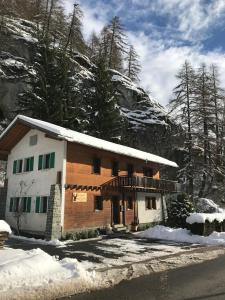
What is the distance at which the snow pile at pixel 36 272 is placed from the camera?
375 inches

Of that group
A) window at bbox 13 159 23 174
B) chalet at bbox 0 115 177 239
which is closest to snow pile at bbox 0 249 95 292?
chalet at bbox 0 115 177 239

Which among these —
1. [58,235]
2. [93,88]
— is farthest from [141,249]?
[93,88]

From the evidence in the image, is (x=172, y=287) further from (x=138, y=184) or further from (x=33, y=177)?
(x=138, y=184)

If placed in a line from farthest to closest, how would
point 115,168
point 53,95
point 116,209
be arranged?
point 53,95
point 115,168
point 116,209

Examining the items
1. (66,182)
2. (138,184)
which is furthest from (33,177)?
(138,184)

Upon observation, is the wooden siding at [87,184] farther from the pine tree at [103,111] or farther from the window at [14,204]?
the pine tree at [103,111]

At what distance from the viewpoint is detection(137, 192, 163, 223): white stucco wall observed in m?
32.5

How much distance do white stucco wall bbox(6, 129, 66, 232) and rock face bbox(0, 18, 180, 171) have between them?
1282 centimetres

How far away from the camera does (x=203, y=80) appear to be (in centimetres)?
4153

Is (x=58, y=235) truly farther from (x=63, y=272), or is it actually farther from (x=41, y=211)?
(x=63, y=272)

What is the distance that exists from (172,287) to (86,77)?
1672 inches

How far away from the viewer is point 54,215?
23.8 metres

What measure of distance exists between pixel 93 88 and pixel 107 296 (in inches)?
1590

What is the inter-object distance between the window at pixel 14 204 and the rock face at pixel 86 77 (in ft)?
49.8
